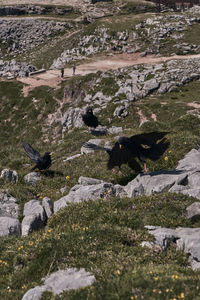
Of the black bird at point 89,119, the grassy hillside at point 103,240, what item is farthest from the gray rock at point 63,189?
the black bird at point 89,119

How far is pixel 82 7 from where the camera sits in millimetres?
131250

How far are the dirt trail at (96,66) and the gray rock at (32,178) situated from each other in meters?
42.7

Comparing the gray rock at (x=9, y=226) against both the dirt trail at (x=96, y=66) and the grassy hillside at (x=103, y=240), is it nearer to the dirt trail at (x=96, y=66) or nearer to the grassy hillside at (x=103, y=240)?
the grassy hillside at (x=103, y=240)

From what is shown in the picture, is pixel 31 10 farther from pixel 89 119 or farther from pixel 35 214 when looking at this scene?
pixel 35 214

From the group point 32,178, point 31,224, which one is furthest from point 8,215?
point 32,178

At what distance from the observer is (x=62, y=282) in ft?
21.8

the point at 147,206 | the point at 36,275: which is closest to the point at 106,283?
the point at 36,275

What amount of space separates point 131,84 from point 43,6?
343ft

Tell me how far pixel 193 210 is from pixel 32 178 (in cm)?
888

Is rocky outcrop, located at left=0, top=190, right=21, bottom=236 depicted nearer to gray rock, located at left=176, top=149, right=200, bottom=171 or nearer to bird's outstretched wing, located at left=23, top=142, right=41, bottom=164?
bird's outstretched wing, located at left=23, top=142, right=41, bottom=164

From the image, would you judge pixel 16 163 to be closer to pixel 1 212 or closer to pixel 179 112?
pixel 1 212

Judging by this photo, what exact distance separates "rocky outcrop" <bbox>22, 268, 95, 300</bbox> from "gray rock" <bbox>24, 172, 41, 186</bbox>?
331 inches

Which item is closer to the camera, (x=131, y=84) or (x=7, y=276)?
(x=7, y=276)

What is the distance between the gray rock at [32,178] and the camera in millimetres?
15016
